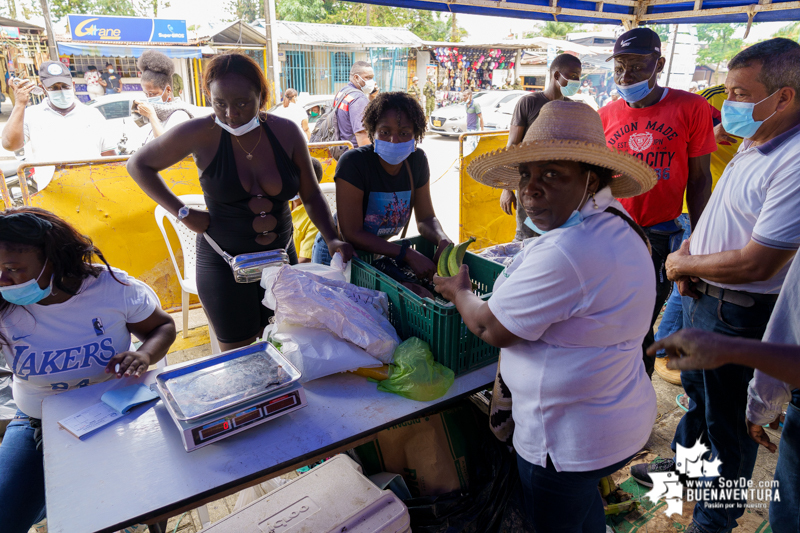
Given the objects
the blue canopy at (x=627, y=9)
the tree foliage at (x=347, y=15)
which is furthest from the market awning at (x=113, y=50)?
the blue canopy at (x=627, y=9)

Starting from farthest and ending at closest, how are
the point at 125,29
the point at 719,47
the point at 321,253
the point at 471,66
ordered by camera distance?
the point at 719,47
the point at 471,66
the point at 125,29
the point at 321,253

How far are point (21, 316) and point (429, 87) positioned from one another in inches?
788

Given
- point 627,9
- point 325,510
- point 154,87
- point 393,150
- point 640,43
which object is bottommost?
point 325,510

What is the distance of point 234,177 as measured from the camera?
7.80 ft

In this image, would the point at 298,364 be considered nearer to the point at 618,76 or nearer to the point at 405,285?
the point at 405,285

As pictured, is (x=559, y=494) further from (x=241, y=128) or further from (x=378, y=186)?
(x=241, y=128)

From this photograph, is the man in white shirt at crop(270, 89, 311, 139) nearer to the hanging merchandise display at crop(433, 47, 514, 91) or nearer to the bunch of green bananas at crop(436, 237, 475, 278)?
the bunch of green bananas at crop(436, 237, 475, 278)

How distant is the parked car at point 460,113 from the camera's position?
16250 mm

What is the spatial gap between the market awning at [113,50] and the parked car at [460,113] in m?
8.40

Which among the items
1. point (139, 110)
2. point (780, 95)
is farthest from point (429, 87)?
point (780, 95)

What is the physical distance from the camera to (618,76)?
118 inches

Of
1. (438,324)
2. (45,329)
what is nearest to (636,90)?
(438,324)

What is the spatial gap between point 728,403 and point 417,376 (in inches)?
55.4

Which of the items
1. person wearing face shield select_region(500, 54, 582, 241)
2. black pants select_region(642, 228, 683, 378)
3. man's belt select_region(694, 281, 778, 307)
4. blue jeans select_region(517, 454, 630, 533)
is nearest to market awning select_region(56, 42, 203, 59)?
person wearing face shield select_region(500, 54, 582, 241)
